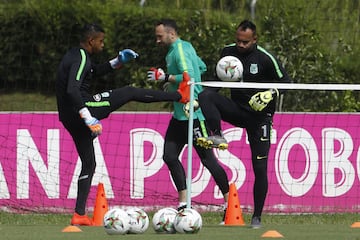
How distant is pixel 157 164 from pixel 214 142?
300 cm

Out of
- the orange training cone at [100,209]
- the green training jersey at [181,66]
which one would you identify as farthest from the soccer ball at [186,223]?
the green training jersey at [181,66]

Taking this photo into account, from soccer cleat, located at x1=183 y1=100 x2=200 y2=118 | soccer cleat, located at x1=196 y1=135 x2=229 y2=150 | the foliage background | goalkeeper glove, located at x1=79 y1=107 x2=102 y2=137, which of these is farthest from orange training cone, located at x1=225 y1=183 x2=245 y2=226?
the foliage background

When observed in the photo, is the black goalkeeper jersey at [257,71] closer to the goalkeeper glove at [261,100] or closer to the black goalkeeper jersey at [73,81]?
the goalkeeper glove at [261,100]

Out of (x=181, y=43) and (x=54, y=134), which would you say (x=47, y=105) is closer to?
(x=54, y=134)

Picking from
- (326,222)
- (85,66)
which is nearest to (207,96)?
(85,66)

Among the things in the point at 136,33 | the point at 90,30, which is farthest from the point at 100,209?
the point at 136,33

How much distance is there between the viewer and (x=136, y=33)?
2080cm

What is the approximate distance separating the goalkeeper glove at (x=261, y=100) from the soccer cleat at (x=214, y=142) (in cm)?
48

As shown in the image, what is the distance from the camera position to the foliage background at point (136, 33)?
20203mm

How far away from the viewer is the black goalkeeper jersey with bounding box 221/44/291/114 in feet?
39.3

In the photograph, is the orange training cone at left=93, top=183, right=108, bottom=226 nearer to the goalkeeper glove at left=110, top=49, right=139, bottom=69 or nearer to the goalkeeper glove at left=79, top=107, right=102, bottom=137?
the goalkeeper glove at left=79, top=107, right=102, bottom=137

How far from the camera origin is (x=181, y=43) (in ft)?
42.4

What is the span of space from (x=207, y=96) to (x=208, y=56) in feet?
26.6

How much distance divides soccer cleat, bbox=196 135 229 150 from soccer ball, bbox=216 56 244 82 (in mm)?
622
